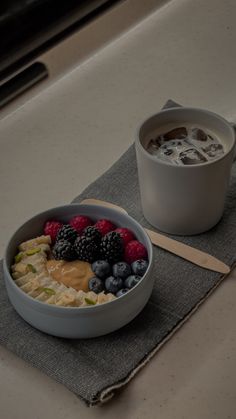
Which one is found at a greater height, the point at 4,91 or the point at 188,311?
the point at 4,91

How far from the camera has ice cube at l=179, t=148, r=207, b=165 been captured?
0.76 m

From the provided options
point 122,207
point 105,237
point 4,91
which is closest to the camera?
point 4,91

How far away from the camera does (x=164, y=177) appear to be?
74 centimetres

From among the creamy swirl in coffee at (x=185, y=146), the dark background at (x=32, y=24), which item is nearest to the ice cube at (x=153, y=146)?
the creamy swirl in coffee at (x=185, y=146)

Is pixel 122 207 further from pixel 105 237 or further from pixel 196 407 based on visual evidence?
pixel 196 407

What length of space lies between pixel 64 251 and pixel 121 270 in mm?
59

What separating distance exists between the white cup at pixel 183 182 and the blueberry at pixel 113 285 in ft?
0.41

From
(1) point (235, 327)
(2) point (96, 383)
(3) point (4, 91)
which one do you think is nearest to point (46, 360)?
(2) point (96, 383)

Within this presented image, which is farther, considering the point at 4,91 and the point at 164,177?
the point at 164,177

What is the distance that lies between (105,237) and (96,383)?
15 centimetres

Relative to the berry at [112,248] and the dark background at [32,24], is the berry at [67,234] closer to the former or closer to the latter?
the berry at [112,248]

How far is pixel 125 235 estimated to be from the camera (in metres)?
0.73

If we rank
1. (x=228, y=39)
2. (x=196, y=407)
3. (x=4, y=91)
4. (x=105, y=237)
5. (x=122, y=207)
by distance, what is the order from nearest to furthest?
1. (x=4, y=91)
2. (x=196, y=407)
3. (x=105, y=237)
4. (x=122, y=207)
5. (x=228, y=39)

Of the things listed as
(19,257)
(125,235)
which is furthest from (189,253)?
(19,257)
